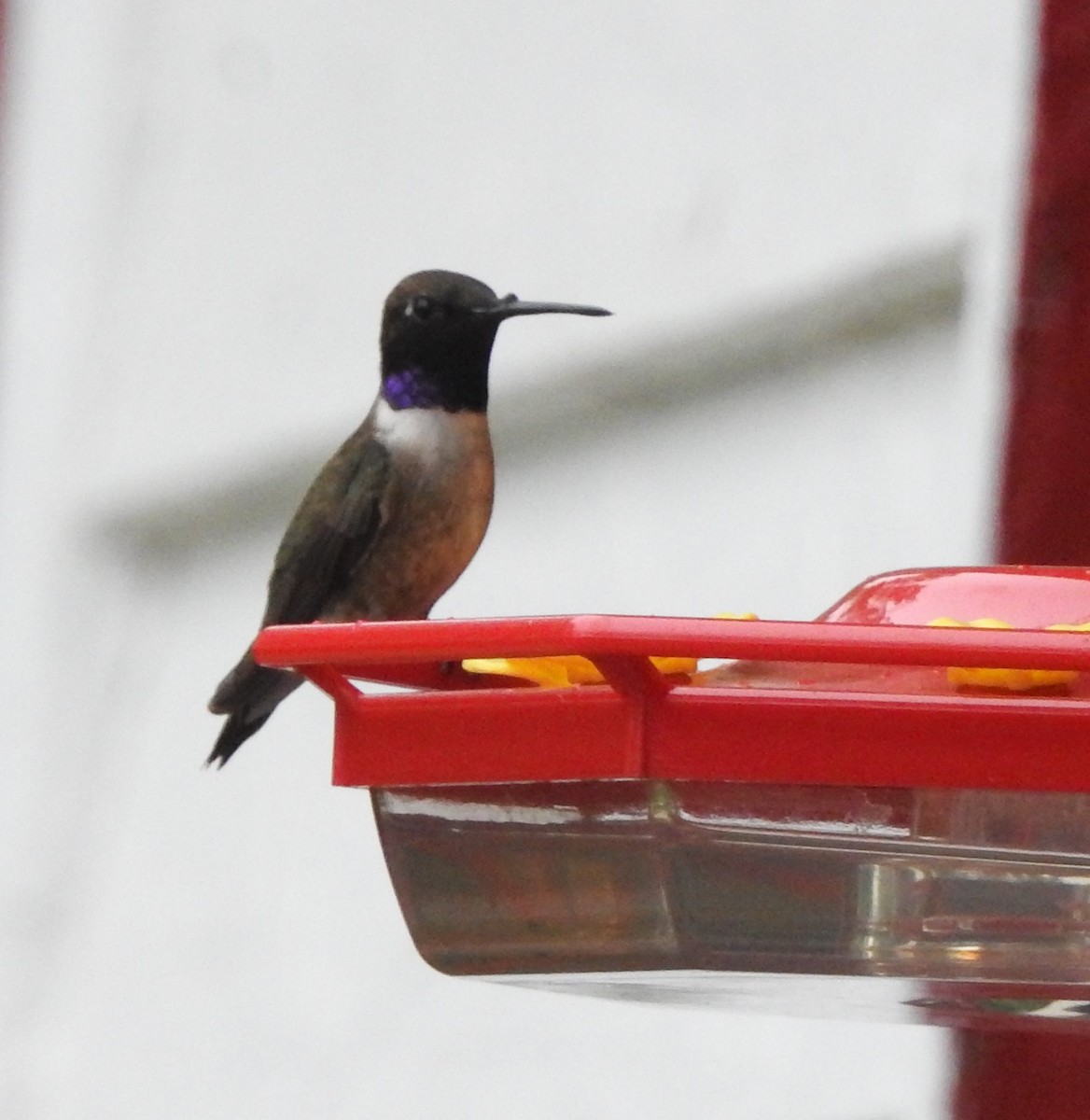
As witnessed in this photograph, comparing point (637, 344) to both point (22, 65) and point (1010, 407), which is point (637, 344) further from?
point (22, 65)

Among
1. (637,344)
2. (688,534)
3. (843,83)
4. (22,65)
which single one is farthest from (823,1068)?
(22,65)

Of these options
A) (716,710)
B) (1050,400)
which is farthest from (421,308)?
(716,710)

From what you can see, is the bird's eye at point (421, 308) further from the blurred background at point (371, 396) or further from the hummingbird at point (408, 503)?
the blurred background at point (371, 396)

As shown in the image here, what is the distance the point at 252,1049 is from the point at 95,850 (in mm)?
536

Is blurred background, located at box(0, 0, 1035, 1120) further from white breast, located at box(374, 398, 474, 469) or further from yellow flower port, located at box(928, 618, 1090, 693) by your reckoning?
yellow flower port, located at box(928, 618, 1090, 693)

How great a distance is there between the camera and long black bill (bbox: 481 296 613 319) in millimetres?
2482

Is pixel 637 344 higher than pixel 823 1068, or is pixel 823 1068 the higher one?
pixel 637 344

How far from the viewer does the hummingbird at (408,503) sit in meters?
2.79

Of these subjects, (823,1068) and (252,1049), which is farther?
(252,1049)

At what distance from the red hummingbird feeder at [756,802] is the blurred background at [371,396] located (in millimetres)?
1219

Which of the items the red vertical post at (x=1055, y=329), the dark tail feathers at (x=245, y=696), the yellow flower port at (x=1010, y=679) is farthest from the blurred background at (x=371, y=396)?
the yellow flower port at (x=1010, y=679)

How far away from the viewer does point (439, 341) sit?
2.96m

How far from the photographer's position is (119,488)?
427 cm

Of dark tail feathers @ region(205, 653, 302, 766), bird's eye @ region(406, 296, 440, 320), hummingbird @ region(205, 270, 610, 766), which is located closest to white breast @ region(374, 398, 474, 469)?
hummingbird @ region(205, 270, 610, 766)
